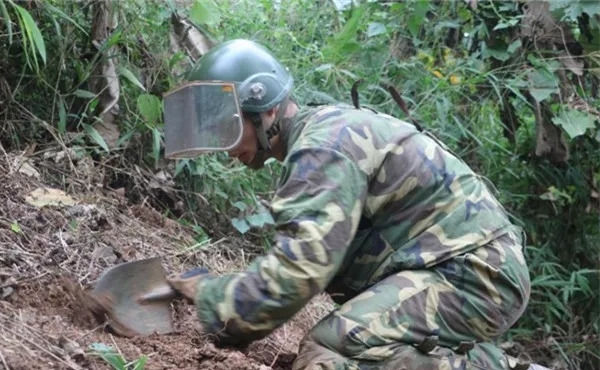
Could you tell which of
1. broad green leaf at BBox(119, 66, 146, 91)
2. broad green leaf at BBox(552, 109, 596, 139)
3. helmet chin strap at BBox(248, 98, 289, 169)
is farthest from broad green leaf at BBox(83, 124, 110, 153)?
broad green leaf at BBox(552, 109, 596, 139)

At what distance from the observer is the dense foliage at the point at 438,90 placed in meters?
4.09

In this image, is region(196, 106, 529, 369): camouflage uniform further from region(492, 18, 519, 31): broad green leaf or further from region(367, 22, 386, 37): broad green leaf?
region(367, 22, 386, 37): broad green leaf

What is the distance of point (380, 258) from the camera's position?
2.76 meters

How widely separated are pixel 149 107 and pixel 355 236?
1623 mm

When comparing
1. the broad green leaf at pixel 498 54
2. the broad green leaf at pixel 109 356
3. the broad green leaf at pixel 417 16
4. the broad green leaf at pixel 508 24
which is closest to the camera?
the broad green leaf at pixel 109 356

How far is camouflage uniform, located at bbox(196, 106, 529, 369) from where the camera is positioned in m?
2.45

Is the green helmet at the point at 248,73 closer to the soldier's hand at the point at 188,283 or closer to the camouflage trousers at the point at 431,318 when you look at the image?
the soldier's hand at the point at 188,283

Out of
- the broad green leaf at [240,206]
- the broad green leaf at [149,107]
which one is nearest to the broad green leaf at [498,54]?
the broad green leaf at [240,206]

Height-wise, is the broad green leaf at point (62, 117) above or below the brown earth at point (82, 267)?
above

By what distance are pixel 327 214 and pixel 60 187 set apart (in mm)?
1717

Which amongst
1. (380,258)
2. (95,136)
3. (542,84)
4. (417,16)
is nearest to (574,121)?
(542,84)

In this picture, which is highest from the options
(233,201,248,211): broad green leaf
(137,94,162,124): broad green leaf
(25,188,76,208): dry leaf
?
(137,94,162,124): broad green leaf

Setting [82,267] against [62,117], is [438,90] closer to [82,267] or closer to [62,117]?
[62,117]

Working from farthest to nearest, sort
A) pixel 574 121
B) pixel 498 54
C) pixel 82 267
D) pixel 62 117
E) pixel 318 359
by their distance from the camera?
1. pixel 498 54
2. pixel 574 121
3. pixel 62 117
4. pixel 82 267
5. pixel 318 359
